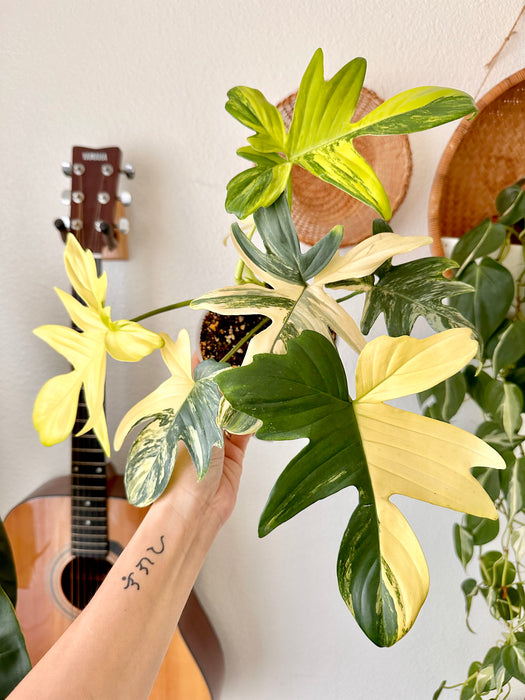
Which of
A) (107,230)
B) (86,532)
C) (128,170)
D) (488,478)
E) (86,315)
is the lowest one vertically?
(86,532)

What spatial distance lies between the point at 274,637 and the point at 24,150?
1149mm

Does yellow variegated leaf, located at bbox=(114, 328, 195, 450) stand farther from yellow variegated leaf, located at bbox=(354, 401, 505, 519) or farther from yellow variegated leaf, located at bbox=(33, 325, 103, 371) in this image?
yellow variegated leaf, located at bbox=(354, 401, 505, 519)

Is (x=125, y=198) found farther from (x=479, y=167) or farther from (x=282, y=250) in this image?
(x=479, y=167)

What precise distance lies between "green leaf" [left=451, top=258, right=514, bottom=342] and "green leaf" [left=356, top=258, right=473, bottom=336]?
0.08 m

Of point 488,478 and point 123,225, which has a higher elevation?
point 123,225

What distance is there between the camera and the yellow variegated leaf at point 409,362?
43 centimetres

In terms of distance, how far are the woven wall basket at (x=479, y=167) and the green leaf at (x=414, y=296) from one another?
26 cm

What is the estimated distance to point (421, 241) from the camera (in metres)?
0.53

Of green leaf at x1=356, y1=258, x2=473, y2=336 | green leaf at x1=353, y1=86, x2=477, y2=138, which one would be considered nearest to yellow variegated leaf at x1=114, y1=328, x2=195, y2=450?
green leaf at x1=356, y1=258, x2=473, y2=336

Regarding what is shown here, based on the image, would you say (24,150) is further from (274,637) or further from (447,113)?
(274,637)

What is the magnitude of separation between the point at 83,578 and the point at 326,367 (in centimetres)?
80

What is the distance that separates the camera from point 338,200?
0.94 metres

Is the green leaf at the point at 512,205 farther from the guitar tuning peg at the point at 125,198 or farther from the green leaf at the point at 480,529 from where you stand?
the guitar tuning peg at the point at 125,198

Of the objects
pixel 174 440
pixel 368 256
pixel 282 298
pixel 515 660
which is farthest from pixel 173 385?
pixel 515 660
